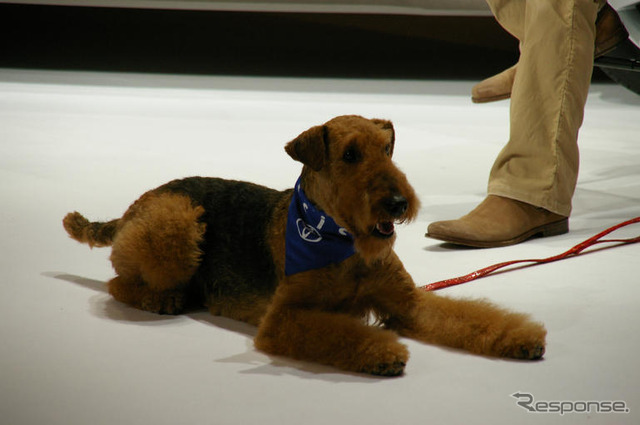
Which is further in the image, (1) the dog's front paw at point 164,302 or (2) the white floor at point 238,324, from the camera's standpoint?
(1) the dog's front paw at point 164,302

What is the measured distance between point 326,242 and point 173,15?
6.25 metres

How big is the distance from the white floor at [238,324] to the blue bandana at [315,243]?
8.8 inches

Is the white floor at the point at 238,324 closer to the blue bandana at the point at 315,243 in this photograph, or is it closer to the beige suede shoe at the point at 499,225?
the beige suede shoe at the point at 499,225

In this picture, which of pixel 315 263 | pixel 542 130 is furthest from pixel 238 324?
pixel 542 130

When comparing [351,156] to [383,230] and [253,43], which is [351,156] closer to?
[383,230]

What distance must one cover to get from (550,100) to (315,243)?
123 cm

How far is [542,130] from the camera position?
259 cm

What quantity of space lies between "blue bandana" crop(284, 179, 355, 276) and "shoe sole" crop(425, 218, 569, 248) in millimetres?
879

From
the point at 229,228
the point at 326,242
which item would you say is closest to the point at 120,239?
the point at 229,228

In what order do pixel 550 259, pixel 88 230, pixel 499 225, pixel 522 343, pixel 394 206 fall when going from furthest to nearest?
pixel 499 225
pixel 550 259
pixel 88 230
pixel 522 343
pixel 394 206

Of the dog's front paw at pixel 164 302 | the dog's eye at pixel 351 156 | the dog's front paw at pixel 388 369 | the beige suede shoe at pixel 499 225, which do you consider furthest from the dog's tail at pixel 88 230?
the beige suede shoe at pixel 499 225

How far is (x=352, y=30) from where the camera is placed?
7168 mm

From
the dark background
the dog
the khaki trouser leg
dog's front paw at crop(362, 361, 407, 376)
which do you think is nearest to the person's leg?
the khaki trouser leg

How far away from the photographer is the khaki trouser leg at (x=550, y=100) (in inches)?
101
